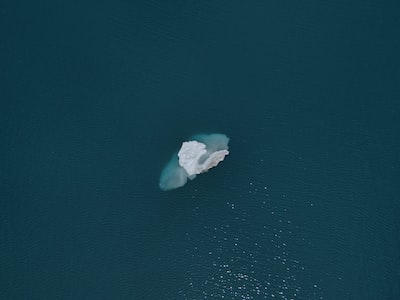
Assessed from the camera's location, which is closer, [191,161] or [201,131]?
[191,161]

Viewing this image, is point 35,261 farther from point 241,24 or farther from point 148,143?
point 241,24

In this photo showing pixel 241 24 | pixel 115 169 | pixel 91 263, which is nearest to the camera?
pixel 91 263

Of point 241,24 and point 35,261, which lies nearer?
point 35,261

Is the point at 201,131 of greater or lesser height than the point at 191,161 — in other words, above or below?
above

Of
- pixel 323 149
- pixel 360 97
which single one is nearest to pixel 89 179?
pixel 323 149

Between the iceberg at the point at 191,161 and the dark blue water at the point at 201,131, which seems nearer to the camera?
the dark blue water at the point at 201,131
